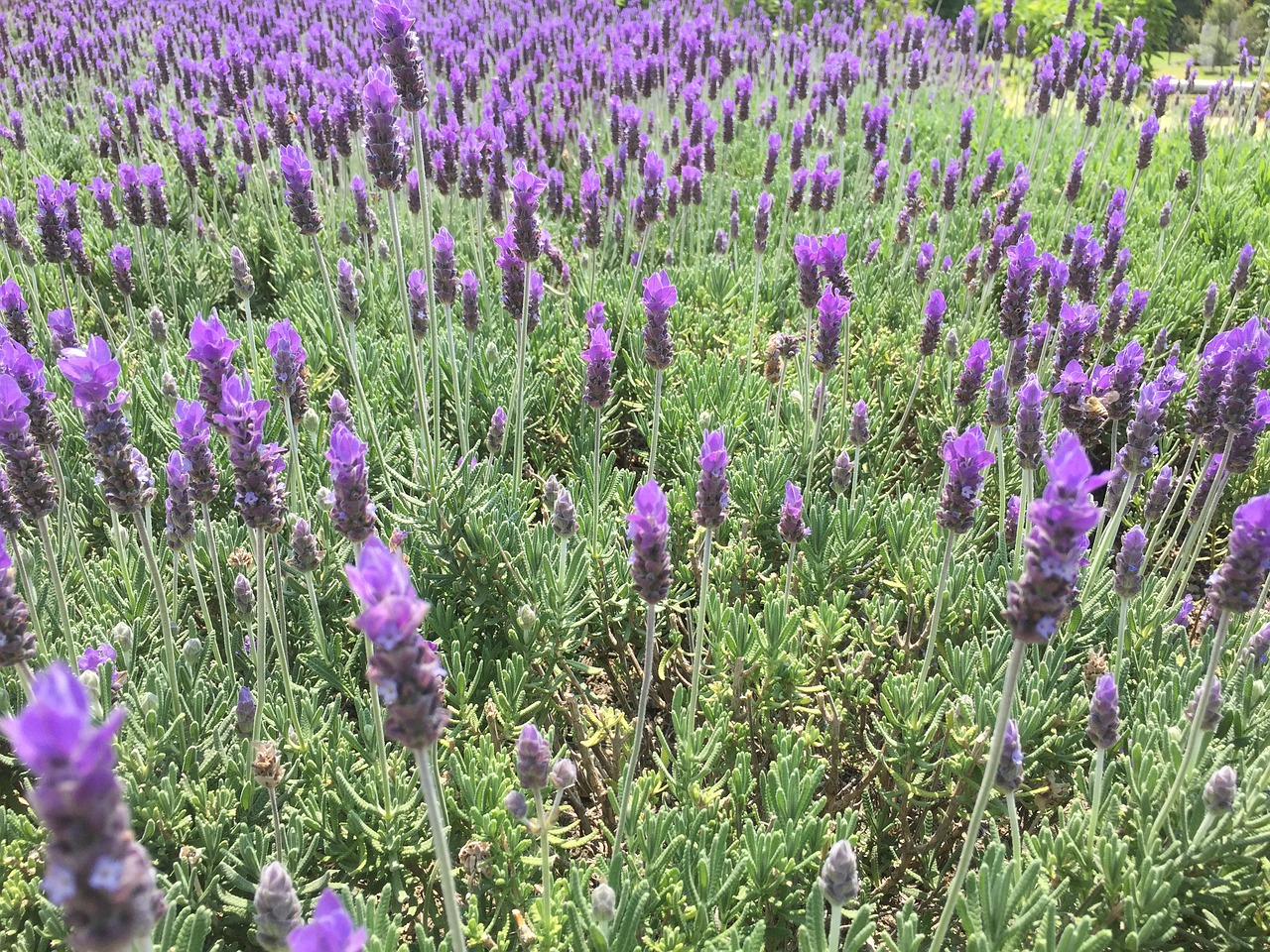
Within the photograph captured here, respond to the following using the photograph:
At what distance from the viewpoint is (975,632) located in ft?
8.79

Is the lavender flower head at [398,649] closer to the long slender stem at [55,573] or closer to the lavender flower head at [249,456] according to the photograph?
the lavender flower head at [249,456]

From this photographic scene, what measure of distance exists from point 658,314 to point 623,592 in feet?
3.00

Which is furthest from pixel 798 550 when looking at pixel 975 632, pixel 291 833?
pixel 291 833

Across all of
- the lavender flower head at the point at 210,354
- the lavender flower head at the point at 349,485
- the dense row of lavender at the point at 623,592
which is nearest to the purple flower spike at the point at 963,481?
the dense row of lavender at the point at 623,592

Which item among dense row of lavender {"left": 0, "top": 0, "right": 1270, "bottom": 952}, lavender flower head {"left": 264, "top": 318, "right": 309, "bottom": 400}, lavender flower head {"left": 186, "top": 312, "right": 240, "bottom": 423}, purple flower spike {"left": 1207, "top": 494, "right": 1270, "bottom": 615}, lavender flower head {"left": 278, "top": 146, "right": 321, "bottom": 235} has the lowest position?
dense row of lavender {"left": 0, "top": 0, "right": 1270, "bottom": 952}

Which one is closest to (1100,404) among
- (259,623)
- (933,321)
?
(933,321)

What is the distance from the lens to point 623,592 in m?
2.85

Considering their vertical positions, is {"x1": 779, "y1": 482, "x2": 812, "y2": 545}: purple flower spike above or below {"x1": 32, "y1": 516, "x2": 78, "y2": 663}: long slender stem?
below

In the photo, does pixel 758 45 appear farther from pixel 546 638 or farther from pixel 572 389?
pixel 546 638

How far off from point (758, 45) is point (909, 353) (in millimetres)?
6440

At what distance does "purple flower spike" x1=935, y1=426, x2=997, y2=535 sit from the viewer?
6.61ft

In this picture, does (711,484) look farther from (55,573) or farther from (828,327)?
(55,573)

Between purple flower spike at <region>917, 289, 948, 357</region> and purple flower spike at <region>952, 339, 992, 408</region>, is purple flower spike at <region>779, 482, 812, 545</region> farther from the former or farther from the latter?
purple flower spike at <region>917, 289, 948, 357</region>

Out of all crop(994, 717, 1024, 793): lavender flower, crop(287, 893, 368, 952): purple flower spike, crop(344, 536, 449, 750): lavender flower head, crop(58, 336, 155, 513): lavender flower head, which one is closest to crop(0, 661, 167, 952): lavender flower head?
crop(287, 893, 368, 952): purple flower spike
